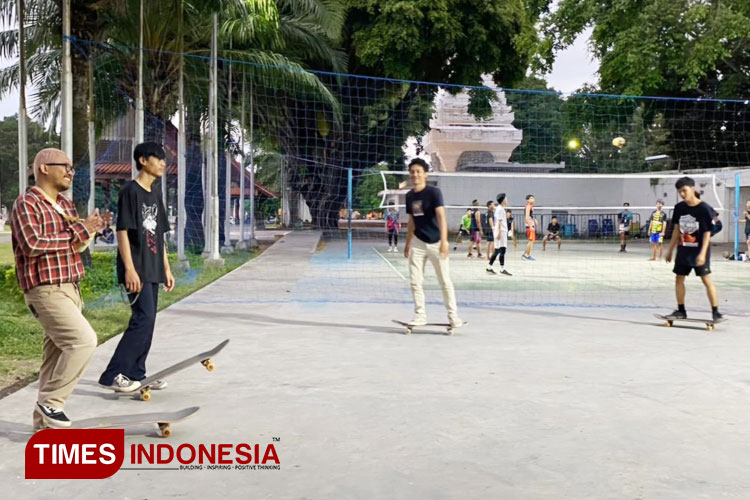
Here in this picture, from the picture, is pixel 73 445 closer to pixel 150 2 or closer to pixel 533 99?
pixel 150 2

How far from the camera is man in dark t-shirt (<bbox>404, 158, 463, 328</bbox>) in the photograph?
8656mm

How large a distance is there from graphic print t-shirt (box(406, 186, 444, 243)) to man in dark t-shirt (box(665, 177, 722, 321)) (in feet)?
9.03

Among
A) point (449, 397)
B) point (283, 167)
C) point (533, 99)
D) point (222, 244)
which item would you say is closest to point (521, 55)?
point (222, 244)

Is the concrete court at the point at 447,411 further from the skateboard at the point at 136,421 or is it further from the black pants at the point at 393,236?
the black pants at the point at 393,236

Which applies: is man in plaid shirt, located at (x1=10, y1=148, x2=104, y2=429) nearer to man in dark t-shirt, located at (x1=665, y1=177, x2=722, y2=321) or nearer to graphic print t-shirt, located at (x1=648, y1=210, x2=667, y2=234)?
man in dark t-shirt, located at (x1=665, y1=177, x2=722, y2=321)

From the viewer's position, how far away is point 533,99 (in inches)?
2079

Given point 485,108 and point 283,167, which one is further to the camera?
point 283,167

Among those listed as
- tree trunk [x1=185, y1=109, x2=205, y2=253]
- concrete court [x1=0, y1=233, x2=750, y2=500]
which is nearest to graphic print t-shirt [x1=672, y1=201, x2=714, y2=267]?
concrete court [x1=0, y1=233, x2=750, y2=500]

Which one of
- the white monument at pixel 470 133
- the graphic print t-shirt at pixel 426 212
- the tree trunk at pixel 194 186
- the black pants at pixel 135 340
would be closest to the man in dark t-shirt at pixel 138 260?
the black pants at pixel 135 340

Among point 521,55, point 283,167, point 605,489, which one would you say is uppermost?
point 521,55

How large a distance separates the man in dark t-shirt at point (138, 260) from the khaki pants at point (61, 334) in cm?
93

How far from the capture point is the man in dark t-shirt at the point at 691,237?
30.1 feet

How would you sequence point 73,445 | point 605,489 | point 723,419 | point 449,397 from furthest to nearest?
point 449,397
point 723,419
point 73,445
point 605,489

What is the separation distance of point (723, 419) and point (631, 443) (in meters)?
0.93
